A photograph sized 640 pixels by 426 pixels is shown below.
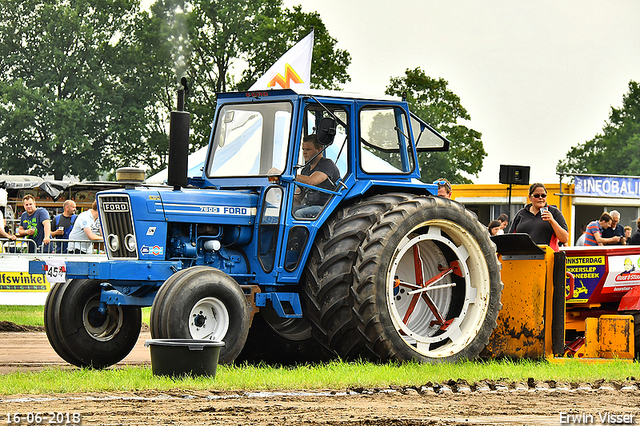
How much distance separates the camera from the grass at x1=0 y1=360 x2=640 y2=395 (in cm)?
664

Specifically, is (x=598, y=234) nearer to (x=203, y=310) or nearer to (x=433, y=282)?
(x=433, y=282)

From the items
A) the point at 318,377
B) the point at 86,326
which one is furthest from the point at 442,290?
the point at 86,326

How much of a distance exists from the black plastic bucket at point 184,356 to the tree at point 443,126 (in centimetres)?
3544

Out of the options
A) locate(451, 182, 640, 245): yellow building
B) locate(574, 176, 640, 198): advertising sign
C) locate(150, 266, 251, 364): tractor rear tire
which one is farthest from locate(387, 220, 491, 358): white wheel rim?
locate(574, 176, 640, 198): advertising sign

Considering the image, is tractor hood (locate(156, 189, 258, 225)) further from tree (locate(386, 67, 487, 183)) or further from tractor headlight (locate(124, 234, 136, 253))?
tree (locate(386, 67, 487, 183))

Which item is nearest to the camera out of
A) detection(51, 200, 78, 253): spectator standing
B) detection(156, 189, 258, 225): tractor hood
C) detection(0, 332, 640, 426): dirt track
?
detection(0, 332, 640, 426): dirt track

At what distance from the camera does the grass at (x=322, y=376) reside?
665cm

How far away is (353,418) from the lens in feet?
18.1

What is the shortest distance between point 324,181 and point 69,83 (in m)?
37.3

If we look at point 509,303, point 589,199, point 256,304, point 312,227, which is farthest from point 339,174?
point 589,199

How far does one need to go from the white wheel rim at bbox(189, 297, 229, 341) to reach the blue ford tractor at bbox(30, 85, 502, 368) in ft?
0.03

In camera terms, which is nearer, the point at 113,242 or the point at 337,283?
the point at 337,283

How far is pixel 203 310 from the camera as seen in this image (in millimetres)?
7430

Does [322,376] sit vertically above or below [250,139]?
below
